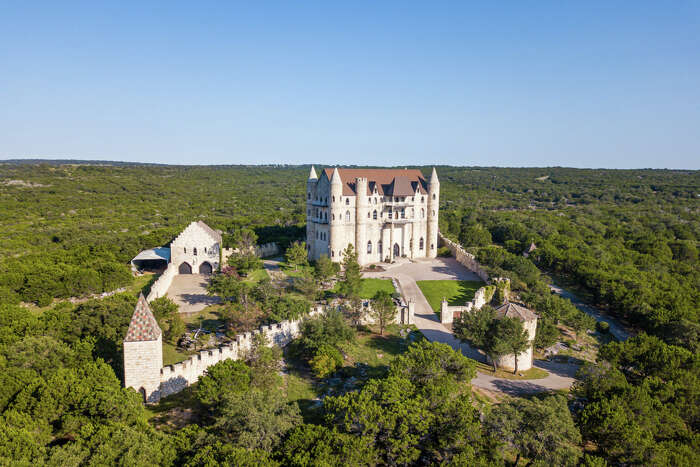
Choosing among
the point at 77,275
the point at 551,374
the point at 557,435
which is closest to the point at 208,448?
the point at 557,435

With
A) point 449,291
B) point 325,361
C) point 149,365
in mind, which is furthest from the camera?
point 449,291

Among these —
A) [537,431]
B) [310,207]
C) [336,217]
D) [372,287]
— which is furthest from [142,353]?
[310,207]

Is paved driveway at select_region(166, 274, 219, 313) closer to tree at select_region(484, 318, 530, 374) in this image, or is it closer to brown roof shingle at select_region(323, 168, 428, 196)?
brown roof shingle at select_region(323, 168, 428, 196)

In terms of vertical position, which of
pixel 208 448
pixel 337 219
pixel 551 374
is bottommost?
pixel 551 374

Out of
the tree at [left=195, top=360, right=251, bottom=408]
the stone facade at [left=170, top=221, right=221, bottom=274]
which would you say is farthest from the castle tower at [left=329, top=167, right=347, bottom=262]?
the tree at [left=195, top=360, right=251, bottom=408]

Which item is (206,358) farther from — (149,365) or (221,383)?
(221,383)

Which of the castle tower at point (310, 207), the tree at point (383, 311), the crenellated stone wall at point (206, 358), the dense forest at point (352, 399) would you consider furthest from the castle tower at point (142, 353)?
the castle tower at point (310, 207)

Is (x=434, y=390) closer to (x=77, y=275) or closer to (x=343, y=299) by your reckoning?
(x=343, y=299)
